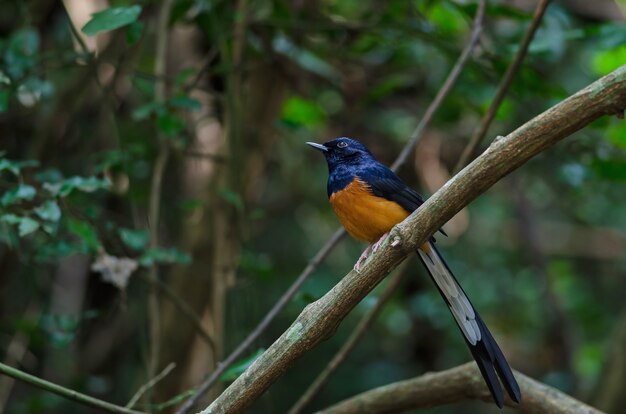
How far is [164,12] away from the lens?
462cm

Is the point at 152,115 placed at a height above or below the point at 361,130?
Result: above

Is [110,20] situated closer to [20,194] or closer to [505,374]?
[20,194]

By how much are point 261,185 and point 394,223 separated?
3046mm

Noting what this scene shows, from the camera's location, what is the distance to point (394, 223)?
3.57m

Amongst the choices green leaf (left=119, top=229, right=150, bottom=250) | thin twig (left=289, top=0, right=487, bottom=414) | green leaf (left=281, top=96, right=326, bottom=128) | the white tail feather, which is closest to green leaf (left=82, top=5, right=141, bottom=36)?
green leaf (left=119, top=229, right=150, bottom=250)

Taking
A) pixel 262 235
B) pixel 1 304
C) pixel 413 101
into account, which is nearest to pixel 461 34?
pixel 413 101

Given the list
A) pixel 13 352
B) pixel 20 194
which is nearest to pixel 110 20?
pixel 20 194

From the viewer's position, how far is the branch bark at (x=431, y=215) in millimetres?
2232

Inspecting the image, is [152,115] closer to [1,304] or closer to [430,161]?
[1,304]

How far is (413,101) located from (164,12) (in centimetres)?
319

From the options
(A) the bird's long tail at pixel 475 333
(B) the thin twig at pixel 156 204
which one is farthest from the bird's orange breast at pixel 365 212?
(B) the thin twig at pixel 156 204

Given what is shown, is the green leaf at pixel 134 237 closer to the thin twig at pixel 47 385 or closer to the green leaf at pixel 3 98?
the green leaf at pixel 3 98

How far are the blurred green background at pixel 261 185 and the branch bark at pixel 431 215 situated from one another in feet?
2.78

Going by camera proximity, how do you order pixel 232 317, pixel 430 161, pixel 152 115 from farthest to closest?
pixel 430 161 → pixel 232 317 → pixel 152 115
